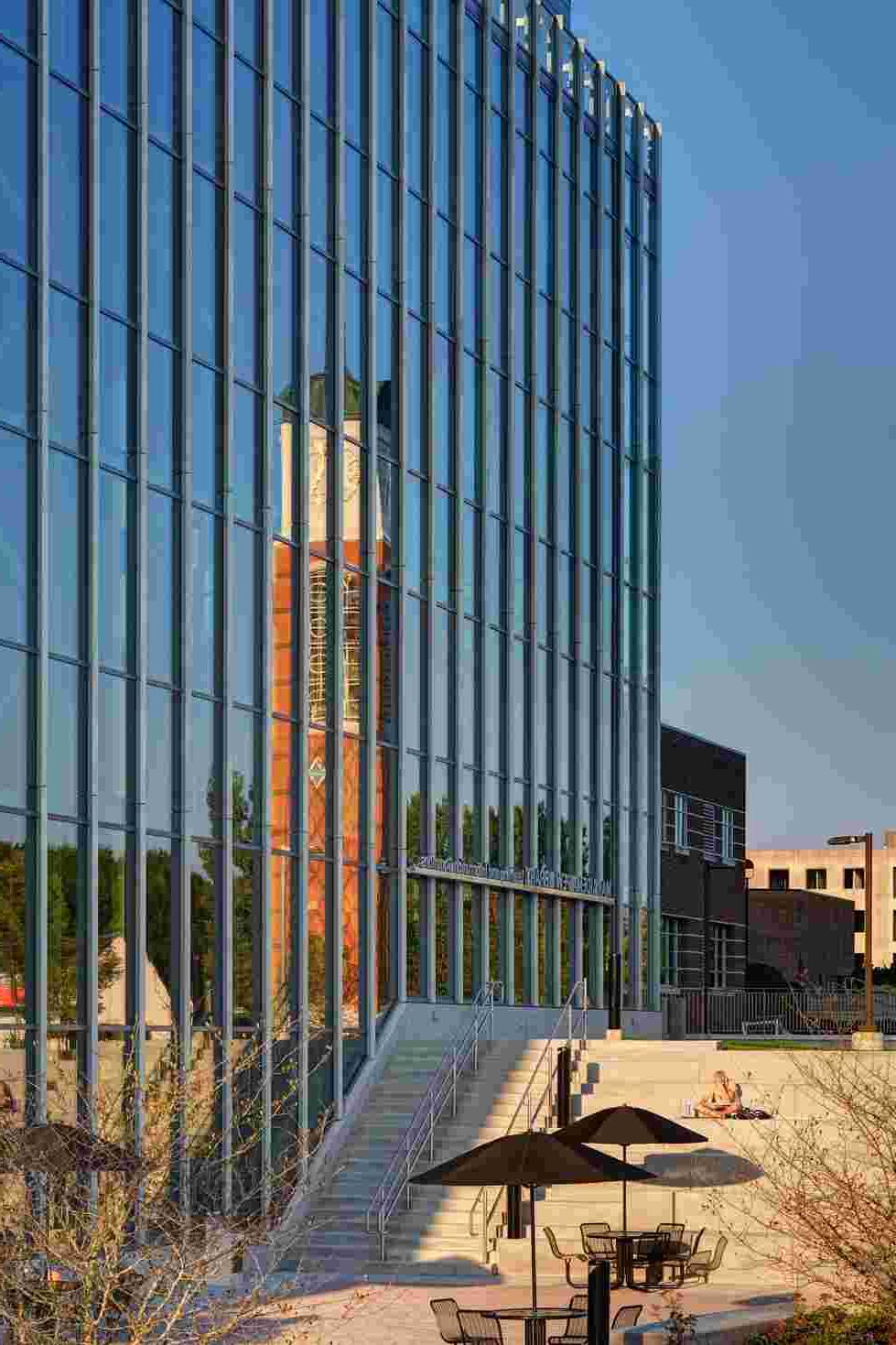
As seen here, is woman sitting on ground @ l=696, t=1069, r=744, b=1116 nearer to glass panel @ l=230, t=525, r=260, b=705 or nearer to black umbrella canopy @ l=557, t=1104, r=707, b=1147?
black umbrella canopy @ l=557, t=1104, r=707, b=1147

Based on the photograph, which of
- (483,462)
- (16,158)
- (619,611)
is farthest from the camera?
(619,611)

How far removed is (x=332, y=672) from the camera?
3962 centimetres

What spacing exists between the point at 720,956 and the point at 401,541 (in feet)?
98.3

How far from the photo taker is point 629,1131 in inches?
1217

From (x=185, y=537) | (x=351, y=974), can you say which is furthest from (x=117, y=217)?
(x=351, y=974)

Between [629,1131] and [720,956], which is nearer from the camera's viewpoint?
[629,1131]

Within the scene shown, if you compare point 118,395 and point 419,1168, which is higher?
point 118,395

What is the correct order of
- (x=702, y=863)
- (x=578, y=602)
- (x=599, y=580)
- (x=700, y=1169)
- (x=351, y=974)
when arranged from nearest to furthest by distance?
(x=700, y=1169) < (x=351, y=974) < (x=578, y=602) < (x=599, y=580) < (x=702, y=863)

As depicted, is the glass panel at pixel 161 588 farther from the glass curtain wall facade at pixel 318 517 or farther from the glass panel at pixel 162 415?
the glass panel at pixel 162 415

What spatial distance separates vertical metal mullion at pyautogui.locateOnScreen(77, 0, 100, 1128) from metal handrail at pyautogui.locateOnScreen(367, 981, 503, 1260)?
545cm

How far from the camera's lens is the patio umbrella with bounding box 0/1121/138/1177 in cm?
→ 2033

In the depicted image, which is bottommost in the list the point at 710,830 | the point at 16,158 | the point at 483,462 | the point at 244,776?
the point at 244,776

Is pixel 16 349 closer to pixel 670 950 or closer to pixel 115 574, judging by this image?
pixel 115 574

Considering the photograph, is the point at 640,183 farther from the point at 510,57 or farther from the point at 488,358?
the point at 488,358
